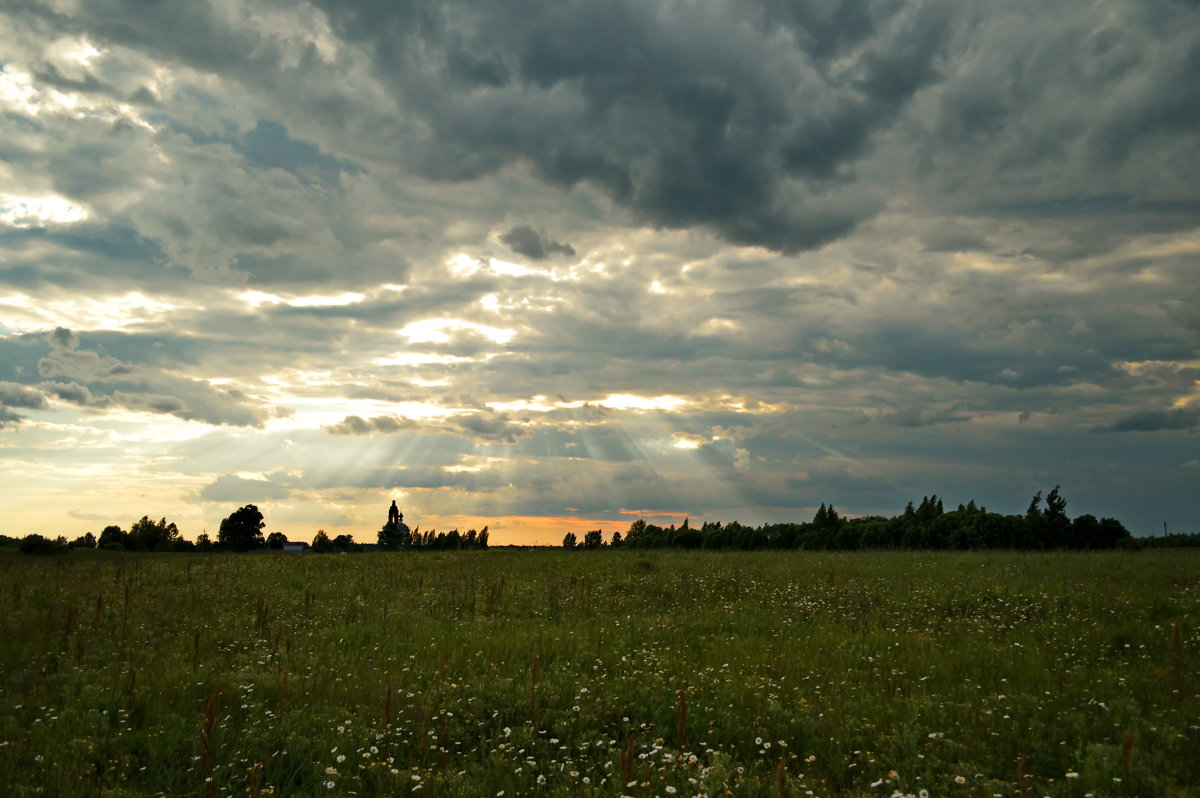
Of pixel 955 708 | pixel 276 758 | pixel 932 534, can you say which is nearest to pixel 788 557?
pixel 955 708

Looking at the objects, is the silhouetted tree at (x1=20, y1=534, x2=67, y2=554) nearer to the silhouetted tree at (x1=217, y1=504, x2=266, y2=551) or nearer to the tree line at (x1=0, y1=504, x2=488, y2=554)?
the tree line at (x1=0, y1=504, x2=488, y2=554)

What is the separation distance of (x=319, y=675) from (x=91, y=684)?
10.7ft

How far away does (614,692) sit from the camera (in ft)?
30.9

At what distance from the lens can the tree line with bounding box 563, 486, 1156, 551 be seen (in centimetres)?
4762

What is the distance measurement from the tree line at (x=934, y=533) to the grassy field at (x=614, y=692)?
20.9m

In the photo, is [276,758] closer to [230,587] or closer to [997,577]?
[230,587]

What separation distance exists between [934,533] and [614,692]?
2043 inches

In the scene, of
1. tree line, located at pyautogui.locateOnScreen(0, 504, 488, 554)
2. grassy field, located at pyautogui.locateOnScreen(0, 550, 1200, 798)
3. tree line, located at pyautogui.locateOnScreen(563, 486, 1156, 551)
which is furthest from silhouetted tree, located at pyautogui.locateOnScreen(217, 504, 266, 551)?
grassy field, located at pyautogui.locateOnScreen(0, 550, 1200, 798)

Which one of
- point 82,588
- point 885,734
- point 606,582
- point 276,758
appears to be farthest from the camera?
point 606,582

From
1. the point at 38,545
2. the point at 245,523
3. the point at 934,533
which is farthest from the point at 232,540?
the point at 934,533

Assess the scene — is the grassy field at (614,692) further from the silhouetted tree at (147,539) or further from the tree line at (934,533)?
the silhouetted tree at (147,539)

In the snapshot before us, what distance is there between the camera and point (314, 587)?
2033 centimetres

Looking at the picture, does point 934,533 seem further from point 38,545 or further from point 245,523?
point 245,523

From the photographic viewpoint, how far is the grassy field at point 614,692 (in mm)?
7066
